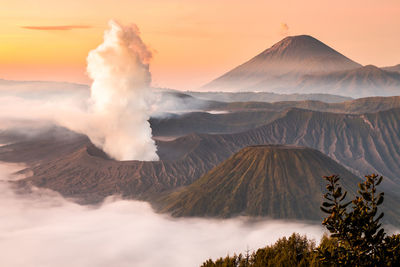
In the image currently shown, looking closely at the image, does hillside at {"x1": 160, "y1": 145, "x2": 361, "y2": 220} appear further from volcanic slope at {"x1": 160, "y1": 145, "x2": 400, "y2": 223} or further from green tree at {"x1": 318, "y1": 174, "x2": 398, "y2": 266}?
green tree at {"x1": 318, "y1": 174, "x2": 398, "y2": 266}

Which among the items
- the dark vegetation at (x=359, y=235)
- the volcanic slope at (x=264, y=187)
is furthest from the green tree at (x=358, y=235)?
the volcanic slope at (x=264, y=187)

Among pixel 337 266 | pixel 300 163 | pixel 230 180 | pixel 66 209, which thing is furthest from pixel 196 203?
pixel 337 266

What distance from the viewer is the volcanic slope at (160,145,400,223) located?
484 ft

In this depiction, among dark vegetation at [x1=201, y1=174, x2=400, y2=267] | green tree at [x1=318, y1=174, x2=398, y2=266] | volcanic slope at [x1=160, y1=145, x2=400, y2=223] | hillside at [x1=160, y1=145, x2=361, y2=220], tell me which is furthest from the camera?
hillside at [x1=160, y1=145, x2=361, y2=220]

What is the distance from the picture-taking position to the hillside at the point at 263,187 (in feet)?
484

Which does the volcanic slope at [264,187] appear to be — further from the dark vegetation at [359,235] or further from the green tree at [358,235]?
the green tree at [358,235]

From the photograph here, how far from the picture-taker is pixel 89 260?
121 metres

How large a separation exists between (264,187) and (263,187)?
1.05 ft

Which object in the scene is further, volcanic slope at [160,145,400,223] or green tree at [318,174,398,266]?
volcanic slope at [160,145,400,223]

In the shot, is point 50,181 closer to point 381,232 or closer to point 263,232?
point 263,232

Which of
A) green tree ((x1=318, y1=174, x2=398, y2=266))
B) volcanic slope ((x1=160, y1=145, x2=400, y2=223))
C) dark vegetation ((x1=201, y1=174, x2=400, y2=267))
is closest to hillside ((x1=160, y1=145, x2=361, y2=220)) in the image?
volcanic slope ((x1=160, y1=145, x2=400, y2=223))

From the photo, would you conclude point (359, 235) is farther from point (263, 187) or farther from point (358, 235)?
point (263, 187)

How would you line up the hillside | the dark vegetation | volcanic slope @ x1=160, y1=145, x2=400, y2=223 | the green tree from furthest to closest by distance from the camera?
the hillside → volcanic slope @ x1=160, y1=145, x2=400, y2=223 → the green tree → the dark vegetation

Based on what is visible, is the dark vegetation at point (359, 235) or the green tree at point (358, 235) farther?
the green tree at point (358, 235)
